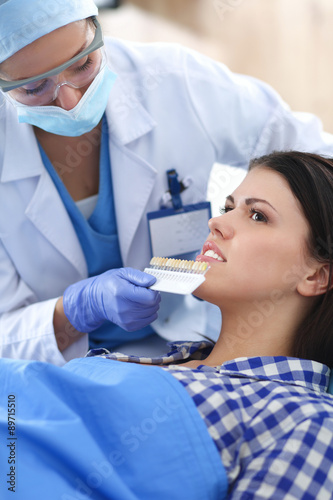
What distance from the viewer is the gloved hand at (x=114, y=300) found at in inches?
57.6

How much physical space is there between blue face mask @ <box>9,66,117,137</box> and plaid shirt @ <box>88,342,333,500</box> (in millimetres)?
759

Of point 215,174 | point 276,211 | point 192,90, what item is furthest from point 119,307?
point 215,174

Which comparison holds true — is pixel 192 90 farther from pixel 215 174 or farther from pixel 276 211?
pixel 276 211

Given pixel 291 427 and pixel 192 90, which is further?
pixel 192 90

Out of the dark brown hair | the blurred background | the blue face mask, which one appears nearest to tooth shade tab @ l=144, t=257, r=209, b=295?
the dark brown hair

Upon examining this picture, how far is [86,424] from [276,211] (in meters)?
0.72

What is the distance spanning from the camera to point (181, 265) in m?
1.45

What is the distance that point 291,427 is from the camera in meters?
1.11

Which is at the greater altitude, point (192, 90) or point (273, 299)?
point (192, 90)

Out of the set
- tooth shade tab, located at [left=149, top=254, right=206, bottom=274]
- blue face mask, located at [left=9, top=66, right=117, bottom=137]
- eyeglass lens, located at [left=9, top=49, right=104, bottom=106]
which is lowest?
tooth shade tab, located at [left=149, top=254, right=206, bottom=274]

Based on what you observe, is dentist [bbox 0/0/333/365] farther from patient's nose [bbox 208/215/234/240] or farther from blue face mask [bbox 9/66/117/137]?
patient's nose [bbox 208/215/234/240]

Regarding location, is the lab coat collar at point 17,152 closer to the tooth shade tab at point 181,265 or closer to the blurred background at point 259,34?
the tooth shade tab at point 181,265

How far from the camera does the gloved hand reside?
1.46 m

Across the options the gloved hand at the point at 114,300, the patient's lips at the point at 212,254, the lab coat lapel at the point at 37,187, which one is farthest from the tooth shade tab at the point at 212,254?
the lab coat lapel at the point at 37,187
